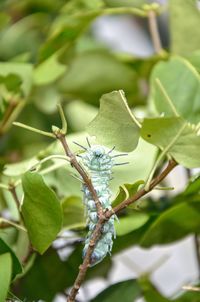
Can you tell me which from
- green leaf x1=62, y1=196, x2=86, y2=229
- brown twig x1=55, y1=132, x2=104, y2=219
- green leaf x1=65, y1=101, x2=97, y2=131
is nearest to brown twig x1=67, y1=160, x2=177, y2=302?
brown twig x1=55, y1=132, x2=104, y2=219

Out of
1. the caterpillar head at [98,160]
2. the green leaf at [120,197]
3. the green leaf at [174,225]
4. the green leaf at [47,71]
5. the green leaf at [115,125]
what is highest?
the green leaf at [115,125]

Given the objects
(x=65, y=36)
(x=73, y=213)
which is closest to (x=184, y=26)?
(x=65, y=36)

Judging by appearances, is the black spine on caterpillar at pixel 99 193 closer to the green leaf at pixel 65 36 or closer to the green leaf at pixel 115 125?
the green leaf at pixel 115 125

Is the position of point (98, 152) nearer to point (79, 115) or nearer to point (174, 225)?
point (174, 225)

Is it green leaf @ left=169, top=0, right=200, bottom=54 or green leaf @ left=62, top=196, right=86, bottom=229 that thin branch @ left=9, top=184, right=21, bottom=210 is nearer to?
green leaf @ left=62, top=196, right=86, bottom=229

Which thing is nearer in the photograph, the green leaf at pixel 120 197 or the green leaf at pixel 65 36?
the green leaf at pixel 120 197

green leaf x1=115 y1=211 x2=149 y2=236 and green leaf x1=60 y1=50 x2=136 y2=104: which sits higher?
green leaf x1=60 y1=50 x2=136 y2=104

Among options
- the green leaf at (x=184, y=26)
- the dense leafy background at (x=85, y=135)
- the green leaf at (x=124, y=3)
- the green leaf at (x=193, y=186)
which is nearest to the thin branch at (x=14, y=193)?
the dense leafy background at (x=85, y=135)
